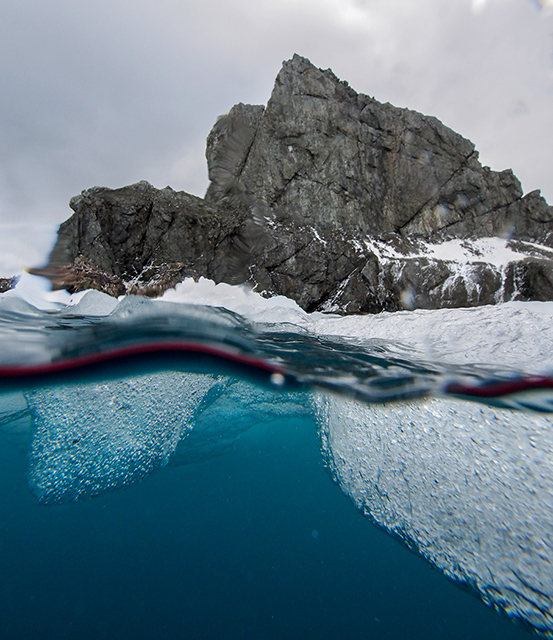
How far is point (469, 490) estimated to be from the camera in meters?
3.63

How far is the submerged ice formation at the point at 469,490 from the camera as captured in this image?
9.64 ft

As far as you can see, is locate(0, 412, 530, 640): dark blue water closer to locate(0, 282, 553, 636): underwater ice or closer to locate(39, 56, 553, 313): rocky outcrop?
locate(0, 282, 553, 636): underwater ice

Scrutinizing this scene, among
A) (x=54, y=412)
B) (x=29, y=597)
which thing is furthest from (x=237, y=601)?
(x=54, y=412)

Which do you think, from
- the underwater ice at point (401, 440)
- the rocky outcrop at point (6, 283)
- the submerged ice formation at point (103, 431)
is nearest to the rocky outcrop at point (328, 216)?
the rocky outcrop at point (6, 283)

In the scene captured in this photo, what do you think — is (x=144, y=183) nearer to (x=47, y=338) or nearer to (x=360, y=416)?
(x=47, y=338)

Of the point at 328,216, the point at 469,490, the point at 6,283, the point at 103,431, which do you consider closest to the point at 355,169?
the point at 328,216

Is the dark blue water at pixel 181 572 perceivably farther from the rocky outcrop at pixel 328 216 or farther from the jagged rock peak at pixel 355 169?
the jagged rock peak at pixel 355 169

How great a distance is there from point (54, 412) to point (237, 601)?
13.9 feet

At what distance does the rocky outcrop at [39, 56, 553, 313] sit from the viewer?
70.6 ft

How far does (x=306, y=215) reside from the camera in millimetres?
26250

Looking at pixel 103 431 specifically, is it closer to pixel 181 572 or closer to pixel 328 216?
pixel 181 572

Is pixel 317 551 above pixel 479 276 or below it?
below

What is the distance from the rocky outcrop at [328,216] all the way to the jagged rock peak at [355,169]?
0.10 m

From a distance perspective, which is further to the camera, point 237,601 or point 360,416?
point 360,416
